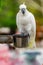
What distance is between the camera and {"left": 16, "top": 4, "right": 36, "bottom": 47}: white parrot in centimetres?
118

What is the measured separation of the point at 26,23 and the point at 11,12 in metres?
0.16

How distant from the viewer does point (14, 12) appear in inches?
47.0

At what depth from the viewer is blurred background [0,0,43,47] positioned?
3.87 feet

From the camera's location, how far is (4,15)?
120cm

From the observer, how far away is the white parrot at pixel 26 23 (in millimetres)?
1176

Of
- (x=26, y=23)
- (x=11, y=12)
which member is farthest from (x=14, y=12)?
(x=26, y=23)

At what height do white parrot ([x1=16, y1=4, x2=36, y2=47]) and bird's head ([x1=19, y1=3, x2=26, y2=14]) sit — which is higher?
bird's head ([x1=19, y1=3, x2=26, y2=14])

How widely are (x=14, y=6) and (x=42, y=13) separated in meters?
0.24

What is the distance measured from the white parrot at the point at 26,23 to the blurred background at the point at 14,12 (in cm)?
3

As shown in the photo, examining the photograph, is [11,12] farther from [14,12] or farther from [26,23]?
[26,23]

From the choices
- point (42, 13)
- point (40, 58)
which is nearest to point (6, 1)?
point (42, 13)

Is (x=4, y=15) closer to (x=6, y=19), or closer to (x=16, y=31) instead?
(x=6, y=19)

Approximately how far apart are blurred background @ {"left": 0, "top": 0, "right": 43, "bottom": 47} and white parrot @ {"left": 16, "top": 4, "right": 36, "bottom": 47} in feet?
0.10

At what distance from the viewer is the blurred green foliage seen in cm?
118
